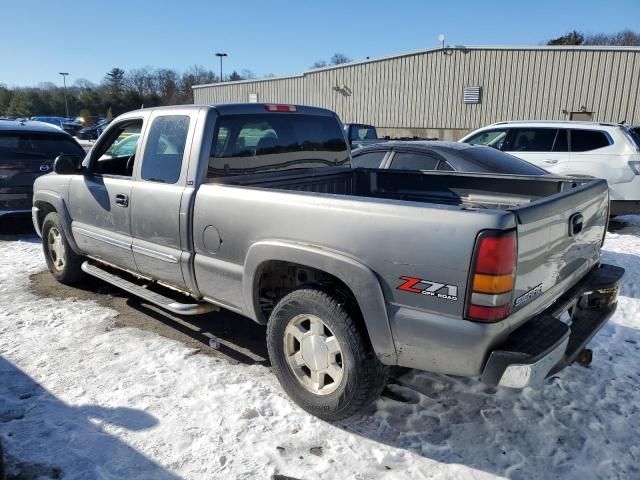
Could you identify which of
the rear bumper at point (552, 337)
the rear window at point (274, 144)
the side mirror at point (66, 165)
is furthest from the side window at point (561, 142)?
the side mirror at point (66, 165)

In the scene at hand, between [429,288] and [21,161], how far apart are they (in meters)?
7.19

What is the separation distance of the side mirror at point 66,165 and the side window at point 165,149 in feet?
2.96

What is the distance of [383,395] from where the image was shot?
341 cm

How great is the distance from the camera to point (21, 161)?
24.4 feet

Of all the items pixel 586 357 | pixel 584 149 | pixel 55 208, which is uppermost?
pixel 584 149

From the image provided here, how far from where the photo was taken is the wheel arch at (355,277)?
8.50 ft

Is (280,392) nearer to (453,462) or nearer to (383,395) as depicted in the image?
(383,395)

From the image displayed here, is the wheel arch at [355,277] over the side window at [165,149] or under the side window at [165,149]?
under

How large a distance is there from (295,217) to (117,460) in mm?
1656

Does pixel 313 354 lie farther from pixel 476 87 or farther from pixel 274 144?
pixel 476 87

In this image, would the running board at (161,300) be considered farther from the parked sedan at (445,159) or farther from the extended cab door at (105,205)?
the parked sedan at (445,159)

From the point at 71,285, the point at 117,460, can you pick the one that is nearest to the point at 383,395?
the point at 117,460

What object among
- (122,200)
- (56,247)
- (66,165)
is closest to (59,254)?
(56,247)

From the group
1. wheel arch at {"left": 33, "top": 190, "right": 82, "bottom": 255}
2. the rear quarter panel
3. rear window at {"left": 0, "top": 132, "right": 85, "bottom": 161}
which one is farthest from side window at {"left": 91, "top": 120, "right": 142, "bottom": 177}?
rear window at {"left": 0, "top": 132, "right": 85, "bottom": 161}
